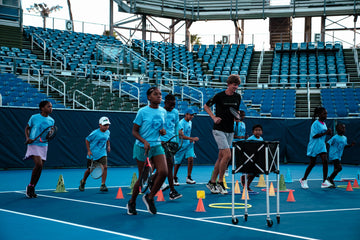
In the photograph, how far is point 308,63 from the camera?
40188mm

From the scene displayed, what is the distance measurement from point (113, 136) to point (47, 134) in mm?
9883

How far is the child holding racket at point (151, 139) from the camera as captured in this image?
26.4ft

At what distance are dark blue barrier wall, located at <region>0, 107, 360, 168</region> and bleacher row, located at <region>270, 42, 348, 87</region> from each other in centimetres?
1104

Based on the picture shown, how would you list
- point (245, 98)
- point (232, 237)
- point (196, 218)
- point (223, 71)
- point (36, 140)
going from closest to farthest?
point (232, 237) → point (196, 218) → point (36, 140) → point (245, 98) → point (223, 71)

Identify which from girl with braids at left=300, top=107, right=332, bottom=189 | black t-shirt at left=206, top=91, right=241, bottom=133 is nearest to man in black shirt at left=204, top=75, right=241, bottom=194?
black t-shirt at left=206, top=91, right=241, bottom=133

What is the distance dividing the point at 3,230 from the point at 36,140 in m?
4.19

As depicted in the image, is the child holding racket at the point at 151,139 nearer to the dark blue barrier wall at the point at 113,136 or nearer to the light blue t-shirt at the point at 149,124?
the light blue t-shirt at the point at 149,124

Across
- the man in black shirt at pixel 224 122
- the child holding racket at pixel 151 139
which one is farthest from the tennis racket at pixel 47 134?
the man in black shirt at pixel 224 122

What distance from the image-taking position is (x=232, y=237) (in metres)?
6.30

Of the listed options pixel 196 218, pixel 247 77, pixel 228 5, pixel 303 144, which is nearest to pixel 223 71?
pixel 247 77

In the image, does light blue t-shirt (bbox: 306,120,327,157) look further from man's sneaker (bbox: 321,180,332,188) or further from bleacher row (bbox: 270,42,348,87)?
bleacher row (bbox: 270,42,348,87)

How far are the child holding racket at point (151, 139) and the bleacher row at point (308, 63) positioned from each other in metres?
28.4

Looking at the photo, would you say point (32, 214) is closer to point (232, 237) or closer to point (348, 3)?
point (232, 237)

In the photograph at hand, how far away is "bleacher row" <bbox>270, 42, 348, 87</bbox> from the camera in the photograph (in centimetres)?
3716
